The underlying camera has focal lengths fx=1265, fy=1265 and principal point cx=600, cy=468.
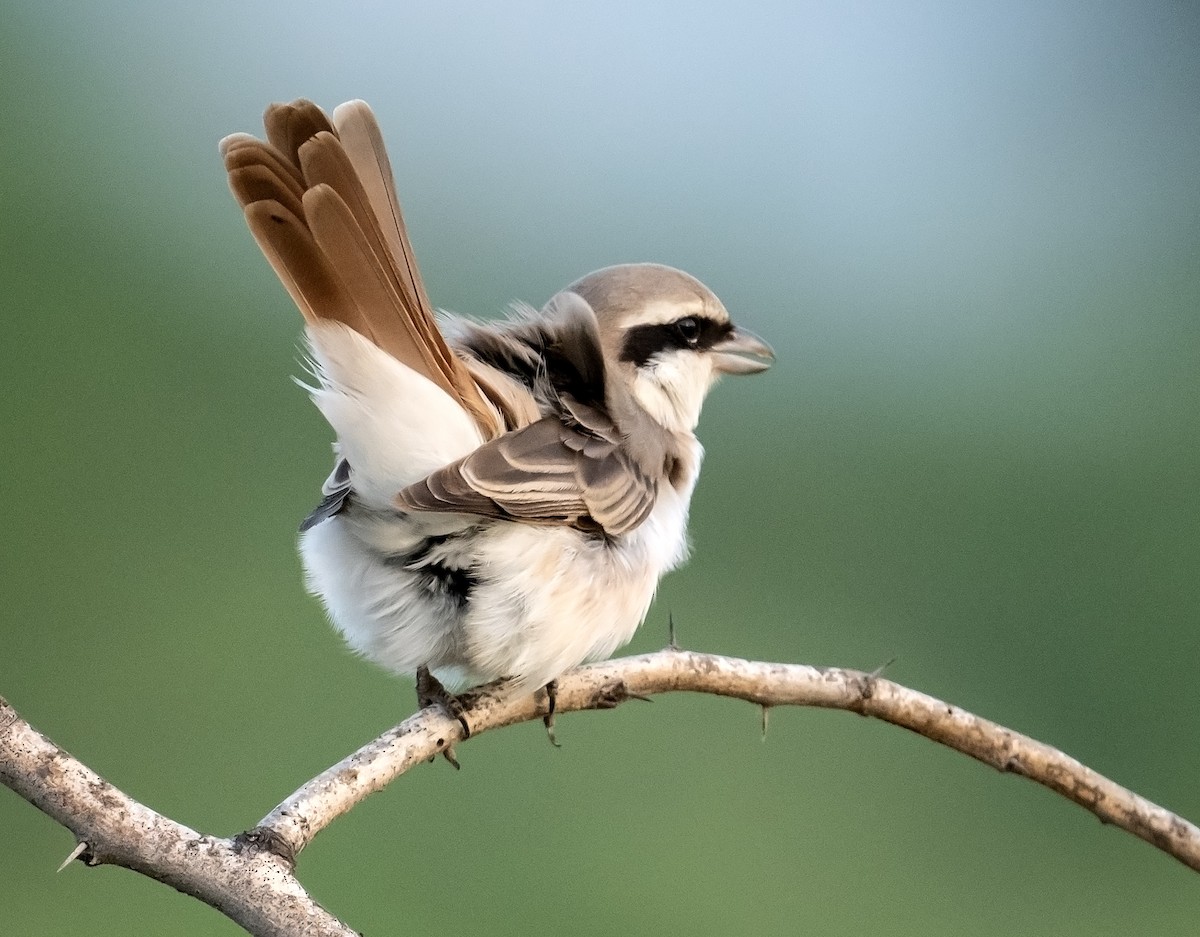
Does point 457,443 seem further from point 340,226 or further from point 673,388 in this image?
point 673,388

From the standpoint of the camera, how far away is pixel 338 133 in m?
1.55

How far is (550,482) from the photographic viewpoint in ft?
5.56

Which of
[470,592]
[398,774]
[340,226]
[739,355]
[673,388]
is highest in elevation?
[739,355]

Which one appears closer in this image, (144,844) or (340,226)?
(144,844)

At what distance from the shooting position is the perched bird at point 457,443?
1.51 meters

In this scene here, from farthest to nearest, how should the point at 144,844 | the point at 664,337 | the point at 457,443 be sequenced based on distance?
the point at 664,337
the point at 457,443
the point at 144,844

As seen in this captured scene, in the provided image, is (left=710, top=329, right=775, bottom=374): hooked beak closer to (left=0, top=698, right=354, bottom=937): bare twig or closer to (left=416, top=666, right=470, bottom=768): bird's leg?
(left=416, top=666, right=470, bottom=768): bird's leg

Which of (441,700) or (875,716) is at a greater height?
(875,716)

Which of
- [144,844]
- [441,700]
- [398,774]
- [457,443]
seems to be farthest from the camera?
[441,700]

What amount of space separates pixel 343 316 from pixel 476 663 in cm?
52

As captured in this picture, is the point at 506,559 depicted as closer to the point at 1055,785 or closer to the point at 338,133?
the point at 338,133

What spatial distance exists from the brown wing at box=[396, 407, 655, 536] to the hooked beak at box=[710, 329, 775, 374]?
0.34 m

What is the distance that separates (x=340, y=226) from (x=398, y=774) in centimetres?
65

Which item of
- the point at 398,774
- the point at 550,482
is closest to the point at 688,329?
the point at 550,482
